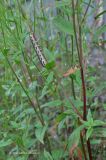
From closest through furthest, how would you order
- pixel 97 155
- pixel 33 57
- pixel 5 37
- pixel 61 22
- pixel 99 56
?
pixel 61 22
pixel 5 37
pixel 33 57
pixel 97 155
pixel 99 56

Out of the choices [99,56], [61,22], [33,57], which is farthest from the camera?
[99,56]

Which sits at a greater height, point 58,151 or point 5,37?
point 5,37

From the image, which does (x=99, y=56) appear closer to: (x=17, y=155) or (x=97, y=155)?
(x=97, y=155)

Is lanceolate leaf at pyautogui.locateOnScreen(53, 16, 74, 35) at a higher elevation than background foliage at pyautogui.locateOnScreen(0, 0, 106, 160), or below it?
higher

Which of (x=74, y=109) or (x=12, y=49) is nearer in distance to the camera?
(x=74, y=109)

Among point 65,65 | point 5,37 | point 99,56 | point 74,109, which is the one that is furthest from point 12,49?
point 99,56

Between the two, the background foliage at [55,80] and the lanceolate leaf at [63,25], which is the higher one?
the lanceolate leaf at [63,25]

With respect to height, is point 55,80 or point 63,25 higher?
point 63,25

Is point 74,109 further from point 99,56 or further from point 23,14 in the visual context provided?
point 99,56

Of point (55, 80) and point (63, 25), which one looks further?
point (55, 80)

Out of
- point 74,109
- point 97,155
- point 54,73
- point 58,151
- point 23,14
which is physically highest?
point 23,14
